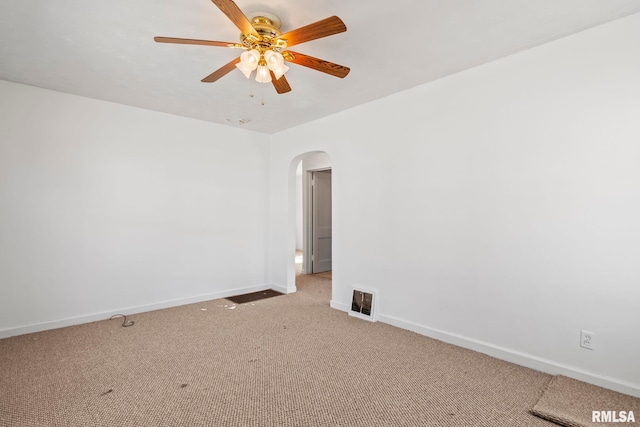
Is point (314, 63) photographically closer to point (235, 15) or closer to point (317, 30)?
point (317, 30)

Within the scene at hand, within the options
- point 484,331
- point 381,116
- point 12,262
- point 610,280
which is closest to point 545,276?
point 610,280

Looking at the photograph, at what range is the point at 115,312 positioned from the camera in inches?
143

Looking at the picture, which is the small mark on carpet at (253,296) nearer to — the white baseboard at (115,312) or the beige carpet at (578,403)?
the white baseboard at (115,312)

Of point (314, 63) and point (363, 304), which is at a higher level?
point (314, 63)

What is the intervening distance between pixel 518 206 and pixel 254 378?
2.53 metres

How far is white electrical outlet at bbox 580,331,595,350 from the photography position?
220cm

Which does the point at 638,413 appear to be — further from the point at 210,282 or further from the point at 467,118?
the point at 210,282

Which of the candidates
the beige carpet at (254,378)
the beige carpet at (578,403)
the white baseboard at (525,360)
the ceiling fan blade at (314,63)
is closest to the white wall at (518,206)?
the white baseboard at (525,360)

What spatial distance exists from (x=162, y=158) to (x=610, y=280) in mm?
4664

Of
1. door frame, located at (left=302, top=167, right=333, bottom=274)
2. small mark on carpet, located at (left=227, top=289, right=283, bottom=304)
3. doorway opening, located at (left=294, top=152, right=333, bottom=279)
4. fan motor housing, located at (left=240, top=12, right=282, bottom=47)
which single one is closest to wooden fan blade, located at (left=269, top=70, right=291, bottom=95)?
fan motor housing, located at (left=240, top=12, right=282, bottom=47)

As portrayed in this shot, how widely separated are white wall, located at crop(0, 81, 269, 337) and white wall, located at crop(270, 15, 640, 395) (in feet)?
6.76

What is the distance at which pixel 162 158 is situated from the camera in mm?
3982

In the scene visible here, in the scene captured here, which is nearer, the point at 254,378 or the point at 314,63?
the point at 314,63

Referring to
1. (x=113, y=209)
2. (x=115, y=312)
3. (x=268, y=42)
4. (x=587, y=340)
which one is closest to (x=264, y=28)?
(x=268, y=42)
